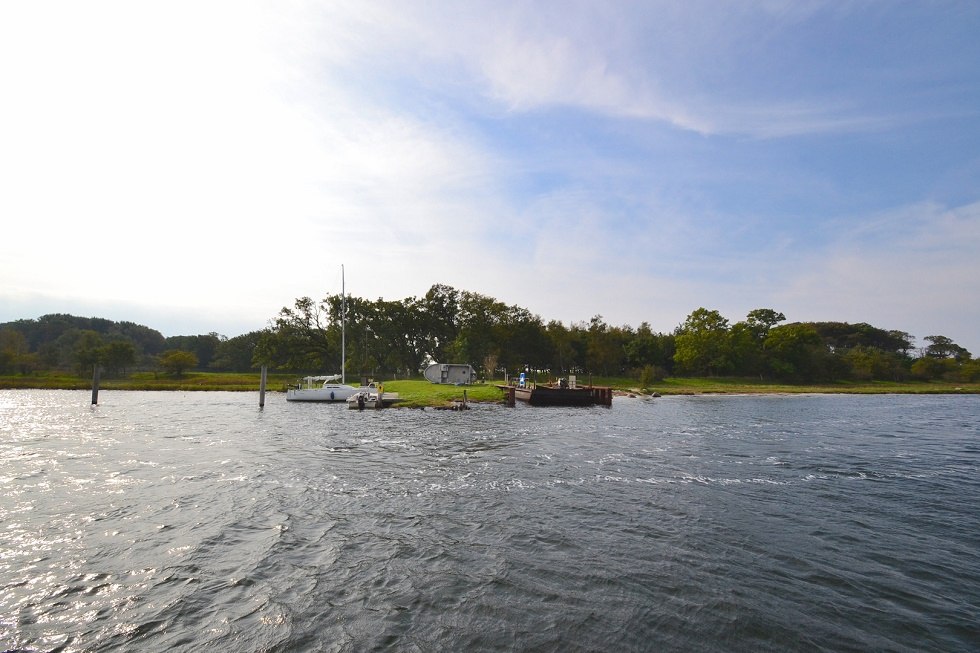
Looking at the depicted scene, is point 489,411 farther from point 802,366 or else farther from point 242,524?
point 802,366

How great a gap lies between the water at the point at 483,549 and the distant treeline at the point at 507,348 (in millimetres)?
59327

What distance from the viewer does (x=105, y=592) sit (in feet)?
26.7

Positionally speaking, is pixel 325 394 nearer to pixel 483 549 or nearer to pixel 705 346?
pixel 483 549

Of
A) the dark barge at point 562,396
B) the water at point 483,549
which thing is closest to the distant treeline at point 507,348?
the dark barge at point 562,396

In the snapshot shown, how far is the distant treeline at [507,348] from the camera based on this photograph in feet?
282

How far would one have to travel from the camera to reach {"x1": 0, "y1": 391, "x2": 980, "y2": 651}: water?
280 inches

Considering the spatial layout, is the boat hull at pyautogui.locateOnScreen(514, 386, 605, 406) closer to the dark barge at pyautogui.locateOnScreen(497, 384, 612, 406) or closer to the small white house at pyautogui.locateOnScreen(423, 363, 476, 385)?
the dark barge at pyautogui.locateOnScreen(497, 384, 612, 406)

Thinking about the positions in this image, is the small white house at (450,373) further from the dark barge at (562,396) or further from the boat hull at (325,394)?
the dark barge at (562,396)

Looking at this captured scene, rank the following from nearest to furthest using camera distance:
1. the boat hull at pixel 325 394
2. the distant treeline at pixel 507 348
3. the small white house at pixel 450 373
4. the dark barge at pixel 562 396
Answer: the dark barge at pixel 562 396, the boat hull at pixel 325 394, the small white house at pixel 450 373, the distant treeline at pixel 507 348

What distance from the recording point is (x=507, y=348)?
8919 cm

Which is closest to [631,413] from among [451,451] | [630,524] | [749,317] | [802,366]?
[451,451]

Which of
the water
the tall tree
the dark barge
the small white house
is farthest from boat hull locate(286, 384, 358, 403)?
the tall tree

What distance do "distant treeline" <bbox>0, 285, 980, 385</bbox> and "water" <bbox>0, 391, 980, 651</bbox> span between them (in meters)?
59.3

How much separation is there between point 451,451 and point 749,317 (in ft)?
353
